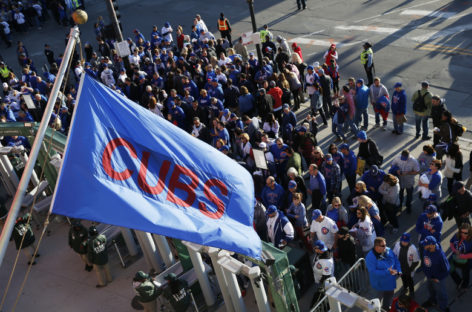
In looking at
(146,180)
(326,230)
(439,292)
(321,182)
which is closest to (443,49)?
(321,182)

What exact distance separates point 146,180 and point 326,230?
498 cm

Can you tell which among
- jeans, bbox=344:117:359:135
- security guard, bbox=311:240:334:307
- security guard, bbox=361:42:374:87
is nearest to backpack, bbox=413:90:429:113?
jeans, bbox=344:117:359:135

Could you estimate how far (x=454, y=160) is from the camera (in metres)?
12.5

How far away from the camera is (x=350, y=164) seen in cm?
1295

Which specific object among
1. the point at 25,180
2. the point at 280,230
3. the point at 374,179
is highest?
the point at 25,180

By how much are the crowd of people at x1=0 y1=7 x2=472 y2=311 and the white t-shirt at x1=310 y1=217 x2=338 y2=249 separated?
22 mm

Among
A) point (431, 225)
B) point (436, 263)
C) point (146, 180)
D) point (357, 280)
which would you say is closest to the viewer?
point (146, 180)

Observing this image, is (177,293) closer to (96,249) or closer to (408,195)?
(96,249)

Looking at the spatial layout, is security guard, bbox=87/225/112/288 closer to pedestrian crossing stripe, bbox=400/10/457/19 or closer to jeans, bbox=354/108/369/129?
jeans, bbox=354/108/369/129

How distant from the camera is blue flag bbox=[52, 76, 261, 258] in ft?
20.1

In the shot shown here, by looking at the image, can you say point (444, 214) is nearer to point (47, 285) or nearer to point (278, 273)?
point (278, 273)

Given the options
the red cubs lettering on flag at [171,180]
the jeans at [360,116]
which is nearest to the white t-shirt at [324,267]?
the red cubs lettering on flag at [171,180]

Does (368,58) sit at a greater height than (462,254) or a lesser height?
greater

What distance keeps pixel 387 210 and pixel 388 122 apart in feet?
19.3
